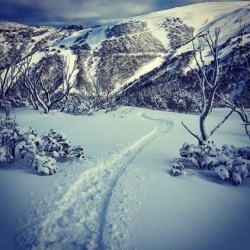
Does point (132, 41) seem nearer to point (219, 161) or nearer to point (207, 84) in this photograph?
point (207, 84)

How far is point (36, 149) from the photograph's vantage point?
7828 millimetres

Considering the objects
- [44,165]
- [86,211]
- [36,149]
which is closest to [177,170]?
[86,211]

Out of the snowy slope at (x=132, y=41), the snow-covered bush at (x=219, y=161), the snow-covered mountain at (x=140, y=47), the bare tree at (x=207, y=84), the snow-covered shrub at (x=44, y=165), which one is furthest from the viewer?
the snowy slope at (x=132, y=41)

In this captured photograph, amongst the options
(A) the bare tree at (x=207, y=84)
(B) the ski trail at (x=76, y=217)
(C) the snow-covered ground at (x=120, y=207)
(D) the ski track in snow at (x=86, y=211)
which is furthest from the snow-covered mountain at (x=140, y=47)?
(B) the ski trail at (x=76, y=217)

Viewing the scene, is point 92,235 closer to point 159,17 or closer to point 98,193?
point 98,193

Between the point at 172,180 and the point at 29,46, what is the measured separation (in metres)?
144

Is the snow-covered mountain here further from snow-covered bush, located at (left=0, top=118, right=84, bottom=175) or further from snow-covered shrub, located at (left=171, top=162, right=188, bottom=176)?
snow-covered bush, located at (left=0, top=118, right=84, bottom=175)

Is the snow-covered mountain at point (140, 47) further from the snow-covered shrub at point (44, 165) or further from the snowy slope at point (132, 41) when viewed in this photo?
the snow-covered shrub at point (44, 165)

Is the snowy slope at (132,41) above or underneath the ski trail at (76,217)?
above

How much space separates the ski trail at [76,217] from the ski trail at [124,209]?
0.15m

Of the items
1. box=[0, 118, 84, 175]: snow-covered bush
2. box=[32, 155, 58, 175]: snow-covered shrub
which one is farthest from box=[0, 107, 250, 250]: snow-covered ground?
box=[0, 118, 84, 175]: snow-covered bush

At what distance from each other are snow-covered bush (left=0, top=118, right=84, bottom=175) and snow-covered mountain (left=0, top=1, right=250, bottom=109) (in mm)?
56167

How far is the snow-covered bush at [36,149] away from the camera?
23.6 ft

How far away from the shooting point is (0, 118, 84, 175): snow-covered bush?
721 cm
